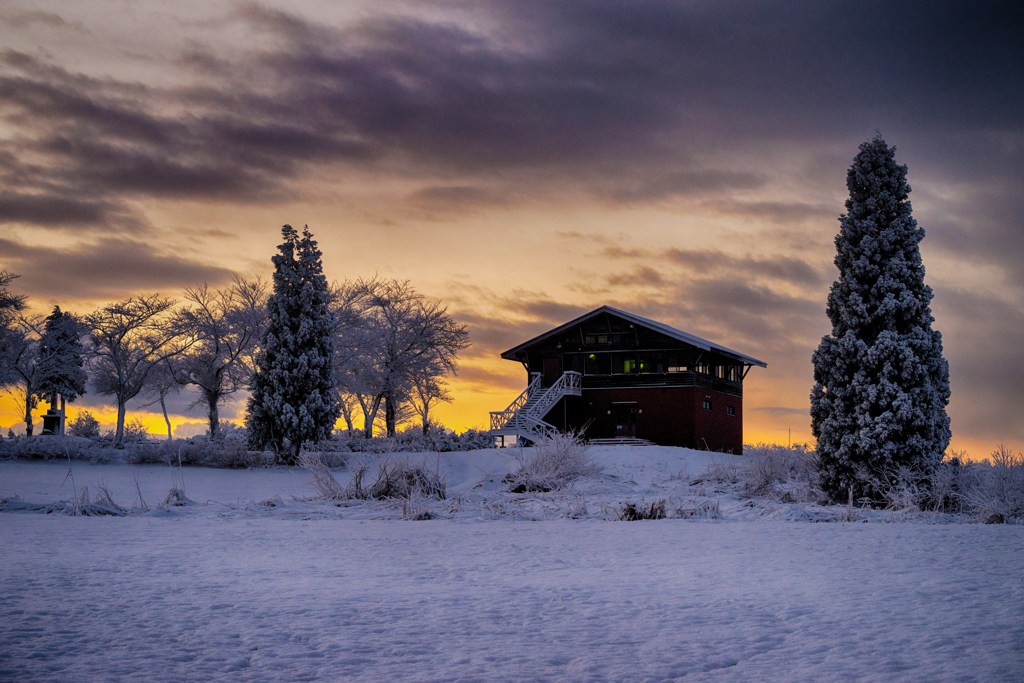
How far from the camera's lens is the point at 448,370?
57438mm

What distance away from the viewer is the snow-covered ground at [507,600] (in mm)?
5156

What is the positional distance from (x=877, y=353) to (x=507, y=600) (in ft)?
45.9

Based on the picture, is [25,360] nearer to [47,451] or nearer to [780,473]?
[47,451]

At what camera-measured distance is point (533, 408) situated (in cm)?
4456

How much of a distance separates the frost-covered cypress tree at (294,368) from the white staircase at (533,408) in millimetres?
9987

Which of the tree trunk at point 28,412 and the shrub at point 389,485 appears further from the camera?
the tree trunk at point 28,412

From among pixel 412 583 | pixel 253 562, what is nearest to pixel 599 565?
pixel 412 583

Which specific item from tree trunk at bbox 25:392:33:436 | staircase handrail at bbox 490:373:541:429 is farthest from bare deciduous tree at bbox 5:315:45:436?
staircase handrail at bbox 490:373:541:429

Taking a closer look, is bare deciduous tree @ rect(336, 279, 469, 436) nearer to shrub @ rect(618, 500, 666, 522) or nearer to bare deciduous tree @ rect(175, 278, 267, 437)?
bare deciduous tree @ rect(175, 278, 267, 437)

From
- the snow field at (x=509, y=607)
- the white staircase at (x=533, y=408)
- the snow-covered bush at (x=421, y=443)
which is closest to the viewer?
the snow field at (x=509, y=607)

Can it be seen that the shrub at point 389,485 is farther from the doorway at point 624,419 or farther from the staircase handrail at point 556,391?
the doorway at point 624,419

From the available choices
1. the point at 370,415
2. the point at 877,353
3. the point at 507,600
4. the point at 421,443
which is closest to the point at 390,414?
the point at 370,415

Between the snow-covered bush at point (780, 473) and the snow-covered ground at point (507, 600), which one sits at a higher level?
the snow-covered bush at point (780, 473)

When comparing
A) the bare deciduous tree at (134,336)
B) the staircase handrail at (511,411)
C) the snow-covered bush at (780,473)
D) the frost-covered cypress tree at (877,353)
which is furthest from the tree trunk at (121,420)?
the frost-covered cypress tree at (877,353)
